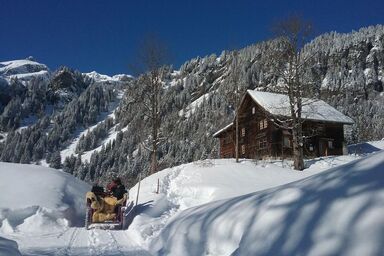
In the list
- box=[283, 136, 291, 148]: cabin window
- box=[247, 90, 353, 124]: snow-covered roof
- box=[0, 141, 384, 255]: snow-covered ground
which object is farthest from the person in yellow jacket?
box=[283, 136, 291, 148]: cabin window

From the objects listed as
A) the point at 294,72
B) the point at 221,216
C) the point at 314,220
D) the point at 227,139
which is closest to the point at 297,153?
the point at 294,72

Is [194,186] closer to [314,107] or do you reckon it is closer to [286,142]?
[286,142]

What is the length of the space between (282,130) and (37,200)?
2874cm

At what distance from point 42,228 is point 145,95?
17.1 m

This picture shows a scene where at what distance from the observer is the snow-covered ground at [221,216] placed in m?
3.65

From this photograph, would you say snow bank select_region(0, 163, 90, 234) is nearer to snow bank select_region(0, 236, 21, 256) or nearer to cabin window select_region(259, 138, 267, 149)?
snow bank select_region(0, 236, 21, 256)

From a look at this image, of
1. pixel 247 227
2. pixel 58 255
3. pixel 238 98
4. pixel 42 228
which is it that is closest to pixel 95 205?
pixel 42 228

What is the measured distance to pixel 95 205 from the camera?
12.5m

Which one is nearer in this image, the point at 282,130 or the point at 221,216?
the point at 221,216

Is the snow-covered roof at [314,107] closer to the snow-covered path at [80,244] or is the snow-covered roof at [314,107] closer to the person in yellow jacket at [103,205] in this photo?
the person in yellow jacket at [103,205]

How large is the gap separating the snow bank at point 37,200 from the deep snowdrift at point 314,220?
6745 mm

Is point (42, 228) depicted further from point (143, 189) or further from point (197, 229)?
point (143, 189)

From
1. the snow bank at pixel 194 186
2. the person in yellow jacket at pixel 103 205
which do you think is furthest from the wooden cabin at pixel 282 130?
the person in yellow jacket at pixel 103 205

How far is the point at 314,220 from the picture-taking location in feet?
13.1
